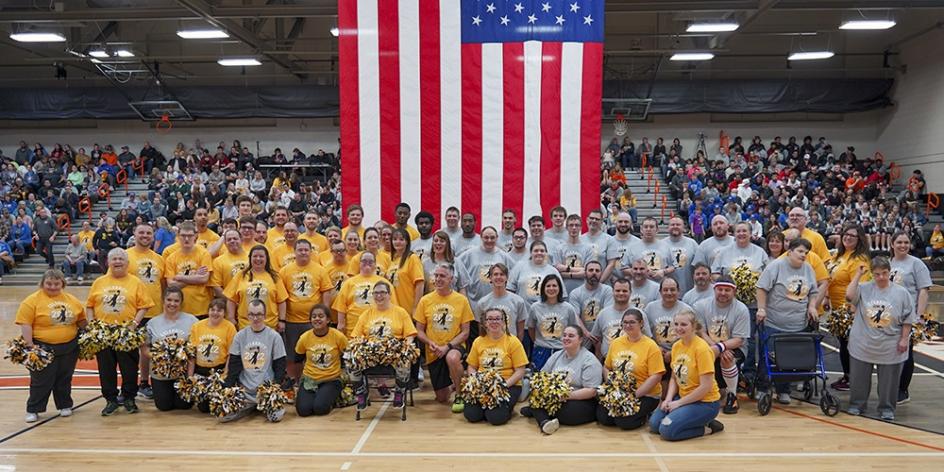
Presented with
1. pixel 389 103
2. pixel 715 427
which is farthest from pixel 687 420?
pixel 389 103

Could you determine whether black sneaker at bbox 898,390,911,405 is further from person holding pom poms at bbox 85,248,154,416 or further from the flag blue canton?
person holding pom poms at bbox 85,248,154,416

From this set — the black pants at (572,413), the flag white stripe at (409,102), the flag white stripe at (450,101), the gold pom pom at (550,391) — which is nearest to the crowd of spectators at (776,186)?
the flag white stripe at (450,101)

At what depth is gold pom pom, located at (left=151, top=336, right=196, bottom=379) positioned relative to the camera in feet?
23.6

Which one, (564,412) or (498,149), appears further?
(498,149)

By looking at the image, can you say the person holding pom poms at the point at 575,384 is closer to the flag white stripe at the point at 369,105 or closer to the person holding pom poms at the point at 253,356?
the person holding pom poms at the point at 253,356

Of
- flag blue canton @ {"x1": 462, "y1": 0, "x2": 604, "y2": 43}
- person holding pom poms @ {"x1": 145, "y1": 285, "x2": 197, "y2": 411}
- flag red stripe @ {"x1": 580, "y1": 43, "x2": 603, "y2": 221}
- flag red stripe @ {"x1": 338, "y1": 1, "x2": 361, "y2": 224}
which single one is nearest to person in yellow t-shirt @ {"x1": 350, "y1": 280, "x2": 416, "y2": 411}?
person holding pom poms @ {"x1": 145, "y1": 285, "x2": 197, "y2": 411}

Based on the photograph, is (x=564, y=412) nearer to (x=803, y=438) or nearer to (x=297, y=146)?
(x=803, y=438)

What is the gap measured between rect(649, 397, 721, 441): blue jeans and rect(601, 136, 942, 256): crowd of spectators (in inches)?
454

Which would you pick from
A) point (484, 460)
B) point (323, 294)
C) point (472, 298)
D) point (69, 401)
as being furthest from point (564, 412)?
point (69, 401)

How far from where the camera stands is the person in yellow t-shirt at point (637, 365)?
6680 mm

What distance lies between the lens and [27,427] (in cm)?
701

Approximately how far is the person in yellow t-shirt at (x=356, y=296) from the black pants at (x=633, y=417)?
2647mm

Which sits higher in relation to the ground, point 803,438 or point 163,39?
point 163,39

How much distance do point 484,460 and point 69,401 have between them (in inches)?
179
